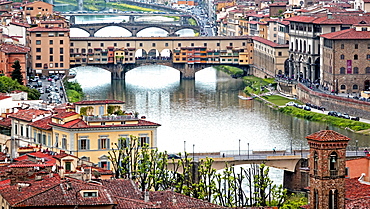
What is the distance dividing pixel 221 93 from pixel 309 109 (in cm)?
1143

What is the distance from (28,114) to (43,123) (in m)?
1.84

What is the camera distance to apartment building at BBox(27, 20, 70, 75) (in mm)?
79750

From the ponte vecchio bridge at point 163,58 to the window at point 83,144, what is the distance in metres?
50.7

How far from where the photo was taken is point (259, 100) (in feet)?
234

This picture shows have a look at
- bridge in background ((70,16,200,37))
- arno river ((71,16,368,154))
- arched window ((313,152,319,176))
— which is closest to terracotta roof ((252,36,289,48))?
arno river ((71,16,368,154))

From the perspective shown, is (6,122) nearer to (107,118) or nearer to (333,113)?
(107,118)

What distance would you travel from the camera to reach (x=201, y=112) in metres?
64.0

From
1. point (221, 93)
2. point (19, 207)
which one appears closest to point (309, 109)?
point (221, 93)

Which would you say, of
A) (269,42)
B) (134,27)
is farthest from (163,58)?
(134,27)

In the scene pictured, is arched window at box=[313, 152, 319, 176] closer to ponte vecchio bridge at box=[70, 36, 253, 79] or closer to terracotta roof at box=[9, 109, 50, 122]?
terracotta roof at box=[9, 109, 50, 122]

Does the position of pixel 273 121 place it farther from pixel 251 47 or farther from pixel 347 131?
pixel 251 47

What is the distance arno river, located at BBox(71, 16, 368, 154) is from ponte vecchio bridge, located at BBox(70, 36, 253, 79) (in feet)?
3.09

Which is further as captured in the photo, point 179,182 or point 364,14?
point 364,14

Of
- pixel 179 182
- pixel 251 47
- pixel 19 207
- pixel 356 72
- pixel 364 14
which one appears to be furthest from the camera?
pixel 251 47
